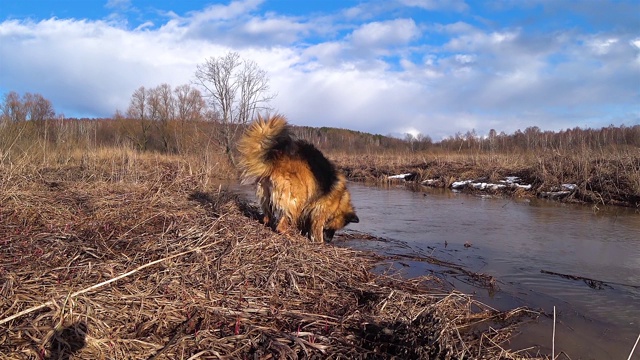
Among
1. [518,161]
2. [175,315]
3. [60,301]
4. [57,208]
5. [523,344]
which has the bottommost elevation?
[523,344]

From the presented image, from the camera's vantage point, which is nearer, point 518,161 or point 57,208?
point 57,208

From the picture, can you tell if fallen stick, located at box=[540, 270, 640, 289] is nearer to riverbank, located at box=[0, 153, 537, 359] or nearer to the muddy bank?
riverbank, located at box=[0, 153, 537, 359]

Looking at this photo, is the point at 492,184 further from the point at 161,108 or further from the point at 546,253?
the point at 161,108

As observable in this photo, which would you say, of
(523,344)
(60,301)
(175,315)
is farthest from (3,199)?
(523,344)

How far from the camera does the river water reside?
11.8 feet

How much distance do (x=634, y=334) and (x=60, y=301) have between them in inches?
187

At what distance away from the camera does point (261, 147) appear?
18.1ft

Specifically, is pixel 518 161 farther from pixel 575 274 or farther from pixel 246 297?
Result: pixel 246 297

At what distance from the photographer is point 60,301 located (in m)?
2.56

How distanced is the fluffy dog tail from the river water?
2233mm

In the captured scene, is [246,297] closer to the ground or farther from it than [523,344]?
farther from it

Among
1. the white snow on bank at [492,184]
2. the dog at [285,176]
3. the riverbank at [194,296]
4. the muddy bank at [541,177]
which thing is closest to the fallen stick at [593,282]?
the riverbank at [194,296]

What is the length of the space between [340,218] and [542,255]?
3.27 m

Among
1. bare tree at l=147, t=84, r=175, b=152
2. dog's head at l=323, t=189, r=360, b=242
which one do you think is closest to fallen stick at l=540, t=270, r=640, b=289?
dog's head at l=323, t=189, r=360, b=242
